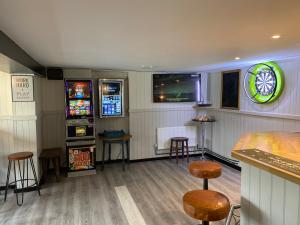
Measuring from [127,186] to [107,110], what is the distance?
1737mm

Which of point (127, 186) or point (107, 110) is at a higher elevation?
point (107, 110)

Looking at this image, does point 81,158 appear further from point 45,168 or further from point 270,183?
point 270,183

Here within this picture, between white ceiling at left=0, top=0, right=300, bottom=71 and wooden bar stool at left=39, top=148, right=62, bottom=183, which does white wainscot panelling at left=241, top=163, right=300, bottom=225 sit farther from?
wooden bar stool at left=39, top=148, right=62, bottom=183

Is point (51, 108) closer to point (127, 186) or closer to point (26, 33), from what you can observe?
point (127, 186)

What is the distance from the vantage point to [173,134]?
5.65 metres

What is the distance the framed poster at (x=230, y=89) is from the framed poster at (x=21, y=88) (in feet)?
12.6

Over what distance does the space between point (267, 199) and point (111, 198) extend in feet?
8.36

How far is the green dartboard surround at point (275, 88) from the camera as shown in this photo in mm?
3576

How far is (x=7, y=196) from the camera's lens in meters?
3.61

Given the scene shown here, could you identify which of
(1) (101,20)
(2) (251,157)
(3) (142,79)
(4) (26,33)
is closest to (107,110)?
(3) (142,79)

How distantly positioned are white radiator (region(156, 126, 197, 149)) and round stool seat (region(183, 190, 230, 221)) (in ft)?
12.0

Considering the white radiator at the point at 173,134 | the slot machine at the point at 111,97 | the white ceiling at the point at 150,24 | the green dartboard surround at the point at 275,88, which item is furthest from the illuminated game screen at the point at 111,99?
the green dartboard surround at the point at 275,88

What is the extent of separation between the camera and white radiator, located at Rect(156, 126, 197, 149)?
18.2 feet

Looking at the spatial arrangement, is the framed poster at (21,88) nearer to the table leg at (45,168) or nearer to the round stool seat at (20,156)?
the round stool seat at (20,156)
